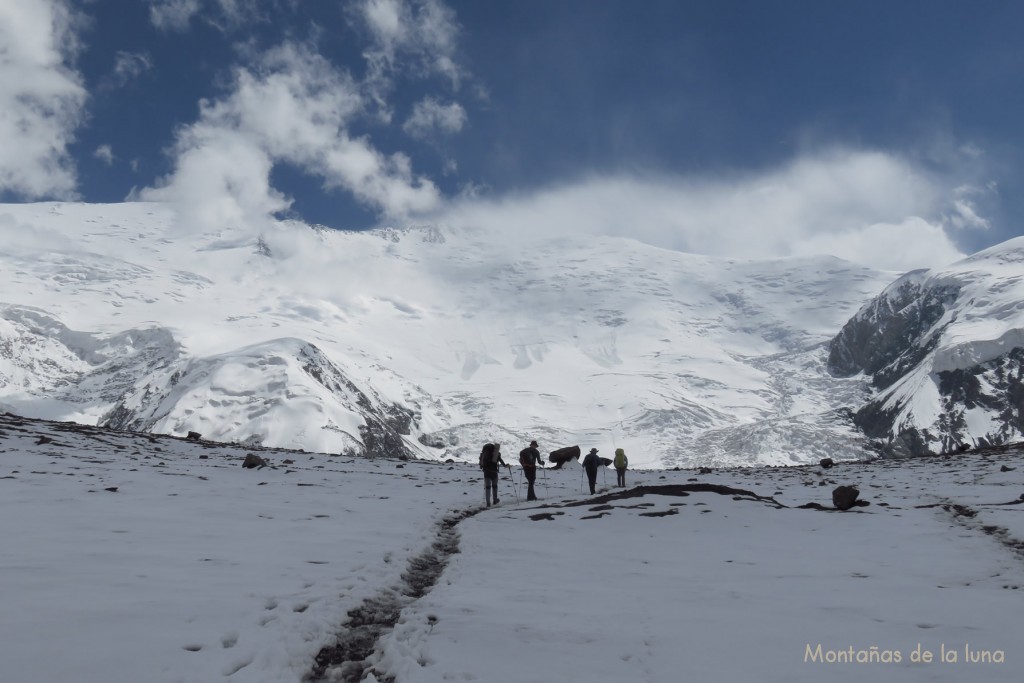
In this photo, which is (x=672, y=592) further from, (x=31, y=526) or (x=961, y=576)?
(x=31, y=526)

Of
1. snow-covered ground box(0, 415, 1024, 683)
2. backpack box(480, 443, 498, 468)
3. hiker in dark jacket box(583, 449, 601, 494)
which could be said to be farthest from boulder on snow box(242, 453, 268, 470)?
hiker in dark jacket box(583, 449, 601, 494)

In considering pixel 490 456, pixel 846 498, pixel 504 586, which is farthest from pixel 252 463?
pixel 846 498

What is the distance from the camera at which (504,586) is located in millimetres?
10867

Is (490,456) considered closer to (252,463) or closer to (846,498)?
(846,498)

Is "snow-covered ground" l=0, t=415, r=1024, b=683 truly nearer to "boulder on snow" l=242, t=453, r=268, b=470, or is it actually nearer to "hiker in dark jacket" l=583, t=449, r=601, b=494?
"hiker in dark jacket" l=583, t=449, r=601, b=494

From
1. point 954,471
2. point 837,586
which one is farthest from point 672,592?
point 954,471

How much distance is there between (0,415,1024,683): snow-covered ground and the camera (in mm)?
7254

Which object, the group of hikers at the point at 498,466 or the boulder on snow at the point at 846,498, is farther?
the group of hikers at the point at 498,466

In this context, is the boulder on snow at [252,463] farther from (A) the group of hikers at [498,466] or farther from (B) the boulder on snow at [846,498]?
(B) the boulder on snow at [846,498]

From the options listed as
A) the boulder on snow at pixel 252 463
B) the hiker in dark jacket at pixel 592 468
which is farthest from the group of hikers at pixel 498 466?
the boulder on snow at pixel 252 463

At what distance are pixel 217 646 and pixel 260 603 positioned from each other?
5.38ft

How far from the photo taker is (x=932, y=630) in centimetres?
833

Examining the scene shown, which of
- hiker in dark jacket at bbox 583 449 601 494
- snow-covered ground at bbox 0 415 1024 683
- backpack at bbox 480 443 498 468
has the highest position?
backpack at bbox 480 443 498 468

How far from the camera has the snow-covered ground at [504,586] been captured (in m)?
7.25
